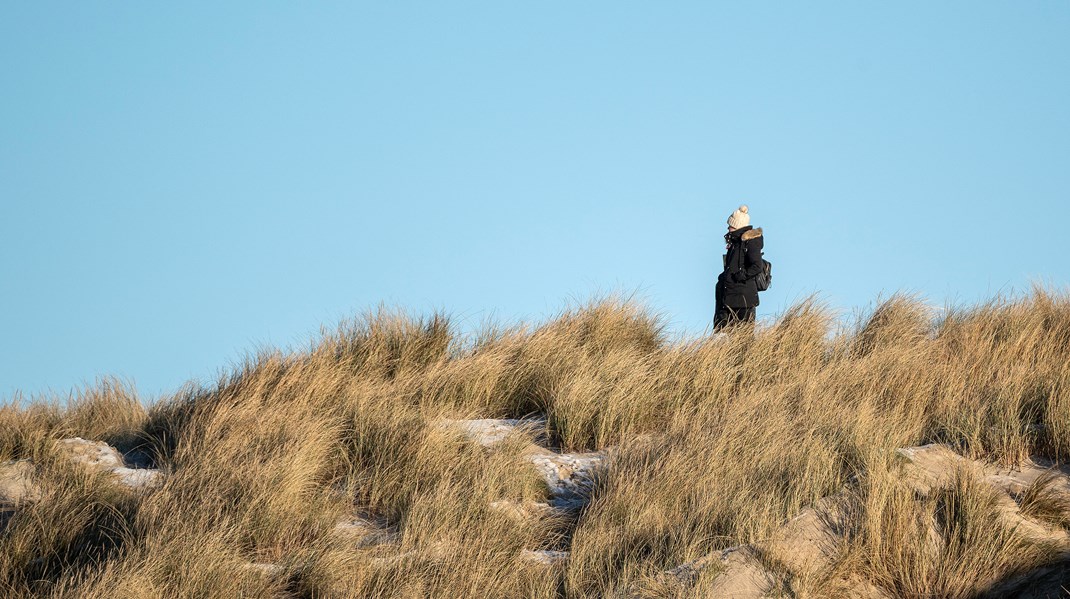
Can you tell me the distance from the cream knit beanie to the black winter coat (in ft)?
0.26

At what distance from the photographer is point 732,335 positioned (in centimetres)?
970

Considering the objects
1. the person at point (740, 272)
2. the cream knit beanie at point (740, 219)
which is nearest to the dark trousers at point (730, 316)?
the person at point (740, 272)

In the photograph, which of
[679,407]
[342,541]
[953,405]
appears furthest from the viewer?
[679,407]

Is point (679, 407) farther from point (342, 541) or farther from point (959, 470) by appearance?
point (342, 541)

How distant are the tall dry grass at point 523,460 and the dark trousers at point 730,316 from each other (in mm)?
1056

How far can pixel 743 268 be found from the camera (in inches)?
440

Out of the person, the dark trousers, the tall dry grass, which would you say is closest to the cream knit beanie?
the person

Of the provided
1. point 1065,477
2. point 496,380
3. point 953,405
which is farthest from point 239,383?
point 1065,477

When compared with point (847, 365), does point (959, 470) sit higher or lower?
lower

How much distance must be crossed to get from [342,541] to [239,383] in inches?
116

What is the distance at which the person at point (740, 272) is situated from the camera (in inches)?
436

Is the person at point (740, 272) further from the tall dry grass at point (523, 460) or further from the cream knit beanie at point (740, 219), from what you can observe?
the tall dry grass at point (523, 460)

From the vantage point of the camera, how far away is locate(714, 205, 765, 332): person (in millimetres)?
11086

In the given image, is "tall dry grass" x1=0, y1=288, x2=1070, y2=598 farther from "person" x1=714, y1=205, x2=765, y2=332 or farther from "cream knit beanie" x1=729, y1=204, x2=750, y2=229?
"cream knit beanie" x1=729, y1=204, x2=750, y2=229
